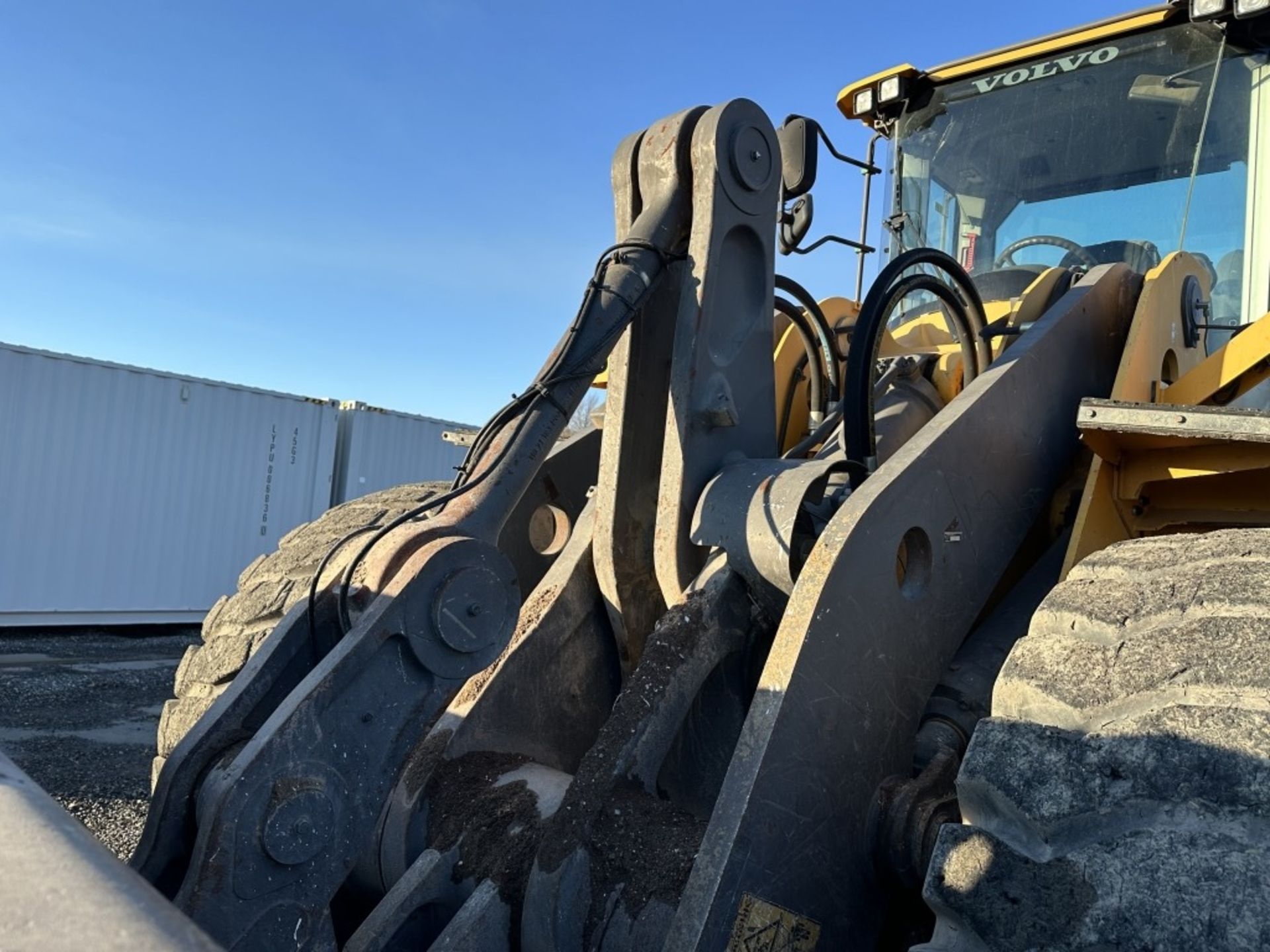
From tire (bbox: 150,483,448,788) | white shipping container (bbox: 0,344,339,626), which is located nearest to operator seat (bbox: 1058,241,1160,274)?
tire (bbox: 150,483,448,788)

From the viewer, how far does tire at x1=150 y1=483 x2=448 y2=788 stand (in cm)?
332

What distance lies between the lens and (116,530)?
13180 millimetres

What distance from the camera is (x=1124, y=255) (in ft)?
14.0

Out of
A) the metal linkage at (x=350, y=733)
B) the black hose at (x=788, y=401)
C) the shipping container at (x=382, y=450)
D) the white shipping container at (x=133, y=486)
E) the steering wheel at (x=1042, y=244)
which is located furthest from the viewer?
the shipping container at (x=382, y=450)

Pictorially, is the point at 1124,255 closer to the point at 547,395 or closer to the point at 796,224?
the point at 796,224

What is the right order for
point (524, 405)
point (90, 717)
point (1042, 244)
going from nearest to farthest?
point (524, 405) → point (1042, 244) → point (90, 717)

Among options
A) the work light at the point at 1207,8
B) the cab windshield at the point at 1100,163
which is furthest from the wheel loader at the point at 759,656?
the work light at the point at 1207,8

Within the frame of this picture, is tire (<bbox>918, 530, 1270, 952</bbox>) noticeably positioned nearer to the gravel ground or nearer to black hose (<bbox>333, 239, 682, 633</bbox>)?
black hose (<bbox>333, 239, 682, 633</bbox>)

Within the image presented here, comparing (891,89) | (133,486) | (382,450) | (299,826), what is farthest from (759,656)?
(382,450)

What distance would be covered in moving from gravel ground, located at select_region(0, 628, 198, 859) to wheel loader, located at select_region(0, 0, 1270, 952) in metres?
1.95

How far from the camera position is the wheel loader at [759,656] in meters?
1.65

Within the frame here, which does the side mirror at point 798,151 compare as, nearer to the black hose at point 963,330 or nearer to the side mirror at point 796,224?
the side mirror at point 796,224

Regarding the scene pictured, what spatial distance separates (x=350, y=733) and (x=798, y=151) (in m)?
2.04

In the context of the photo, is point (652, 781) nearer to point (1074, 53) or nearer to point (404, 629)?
point (404, 629)
